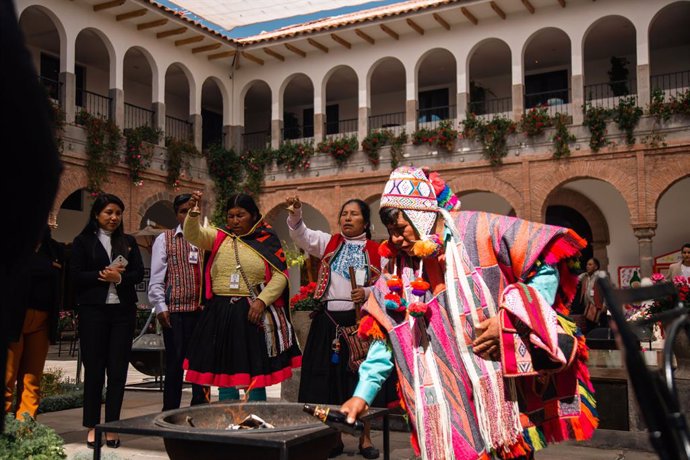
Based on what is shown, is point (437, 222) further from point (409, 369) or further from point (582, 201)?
point (582, 201)

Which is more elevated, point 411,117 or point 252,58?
point 252,58

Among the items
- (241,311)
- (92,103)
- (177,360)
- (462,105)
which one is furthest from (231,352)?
(92,103)

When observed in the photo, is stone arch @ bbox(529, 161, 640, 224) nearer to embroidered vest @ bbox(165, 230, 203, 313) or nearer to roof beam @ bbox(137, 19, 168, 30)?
roof beam @ bbox(137, 19, 168, 30)

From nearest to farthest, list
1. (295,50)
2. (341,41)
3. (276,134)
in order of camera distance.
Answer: (341,41) < (295,50) < (276,134)

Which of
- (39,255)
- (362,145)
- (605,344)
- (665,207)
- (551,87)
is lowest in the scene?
(605,344)

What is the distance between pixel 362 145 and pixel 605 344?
522 inches

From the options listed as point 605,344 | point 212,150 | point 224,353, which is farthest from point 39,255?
point 212,150

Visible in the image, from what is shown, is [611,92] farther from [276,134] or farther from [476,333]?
[476,333]

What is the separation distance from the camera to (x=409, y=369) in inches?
109

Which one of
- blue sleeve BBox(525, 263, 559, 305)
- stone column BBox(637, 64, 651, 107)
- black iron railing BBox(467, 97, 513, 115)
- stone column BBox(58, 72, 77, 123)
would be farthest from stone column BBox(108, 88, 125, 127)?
blue sleeve BBox(525, 263, 559, 305)

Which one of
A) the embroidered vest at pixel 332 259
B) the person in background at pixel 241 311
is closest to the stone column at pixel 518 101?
the embroidered vest at pixel 332 259

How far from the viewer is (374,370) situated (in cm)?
275

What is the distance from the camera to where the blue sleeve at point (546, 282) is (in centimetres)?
263

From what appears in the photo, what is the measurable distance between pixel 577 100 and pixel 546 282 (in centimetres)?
1609
